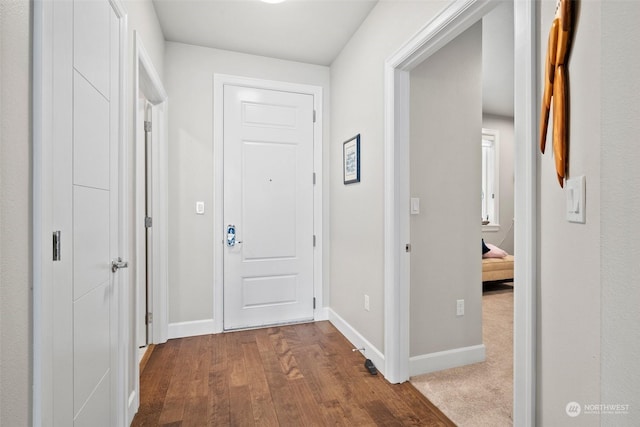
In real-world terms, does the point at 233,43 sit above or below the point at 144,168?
above

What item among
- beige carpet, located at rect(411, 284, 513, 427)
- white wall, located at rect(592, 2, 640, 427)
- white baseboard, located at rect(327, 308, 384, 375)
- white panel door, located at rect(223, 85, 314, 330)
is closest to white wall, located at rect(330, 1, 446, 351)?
white baseboard, located at rect(327, 308, 384, 375)

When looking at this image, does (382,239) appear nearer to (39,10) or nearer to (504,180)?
(39,10)

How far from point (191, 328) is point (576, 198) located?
9.61ft

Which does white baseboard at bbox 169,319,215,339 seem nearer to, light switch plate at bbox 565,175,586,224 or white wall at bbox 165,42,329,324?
white wall at bbox 165,42,329,324

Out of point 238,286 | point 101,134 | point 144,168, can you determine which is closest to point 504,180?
point 238,286

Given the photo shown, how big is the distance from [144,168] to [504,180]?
5.63 metres

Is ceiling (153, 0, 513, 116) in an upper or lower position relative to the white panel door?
upper

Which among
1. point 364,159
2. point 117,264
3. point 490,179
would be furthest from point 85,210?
point 490,179

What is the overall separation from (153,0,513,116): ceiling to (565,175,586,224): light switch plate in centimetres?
202

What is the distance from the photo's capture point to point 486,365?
7.34 feet

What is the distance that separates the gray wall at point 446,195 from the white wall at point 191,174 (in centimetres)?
185

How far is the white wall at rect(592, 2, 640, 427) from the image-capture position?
0.55 m

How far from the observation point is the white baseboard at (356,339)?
7.18 feet

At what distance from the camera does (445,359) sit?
86.3 inches
